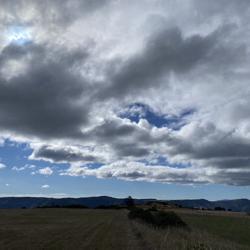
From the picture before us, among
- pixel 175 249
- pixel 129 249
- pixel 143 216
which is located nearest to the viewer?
pixel 175 249

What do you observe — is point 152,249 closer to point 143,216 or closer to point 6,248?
point 6,248

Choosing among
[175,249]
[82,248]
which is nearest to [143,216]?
[82,248]

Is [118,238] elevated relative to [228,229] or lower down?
lower down

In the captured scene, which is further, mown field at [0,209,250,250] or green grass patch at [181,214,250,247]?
green grass patch at [181,214,250,247]

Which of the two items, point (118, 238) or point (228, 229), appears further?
point (228, 229)

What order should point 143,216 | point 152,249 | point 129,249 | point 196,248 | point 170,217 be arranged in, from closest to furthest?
1. point 196,248
2. point 152,249
3. point 129,249
4. point 170,217
5. point 143,216

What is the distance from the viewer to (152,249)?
26.7 meters

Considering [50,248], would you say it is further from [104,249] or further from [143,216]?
[143,216]

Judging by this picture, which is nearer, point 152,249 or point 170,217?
point 152,249

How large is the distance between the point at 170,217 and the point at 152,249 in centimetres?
3455

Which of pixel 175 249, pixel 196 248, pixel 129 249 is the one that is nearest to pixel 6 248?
pixel 129 249

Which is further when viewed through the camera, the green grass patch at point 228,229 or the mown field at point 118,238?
the green grass patch at point 228,229

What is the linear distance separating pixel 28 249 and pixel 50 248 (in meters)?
1.57

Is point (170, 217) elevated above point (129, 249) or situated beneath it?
elevated above
